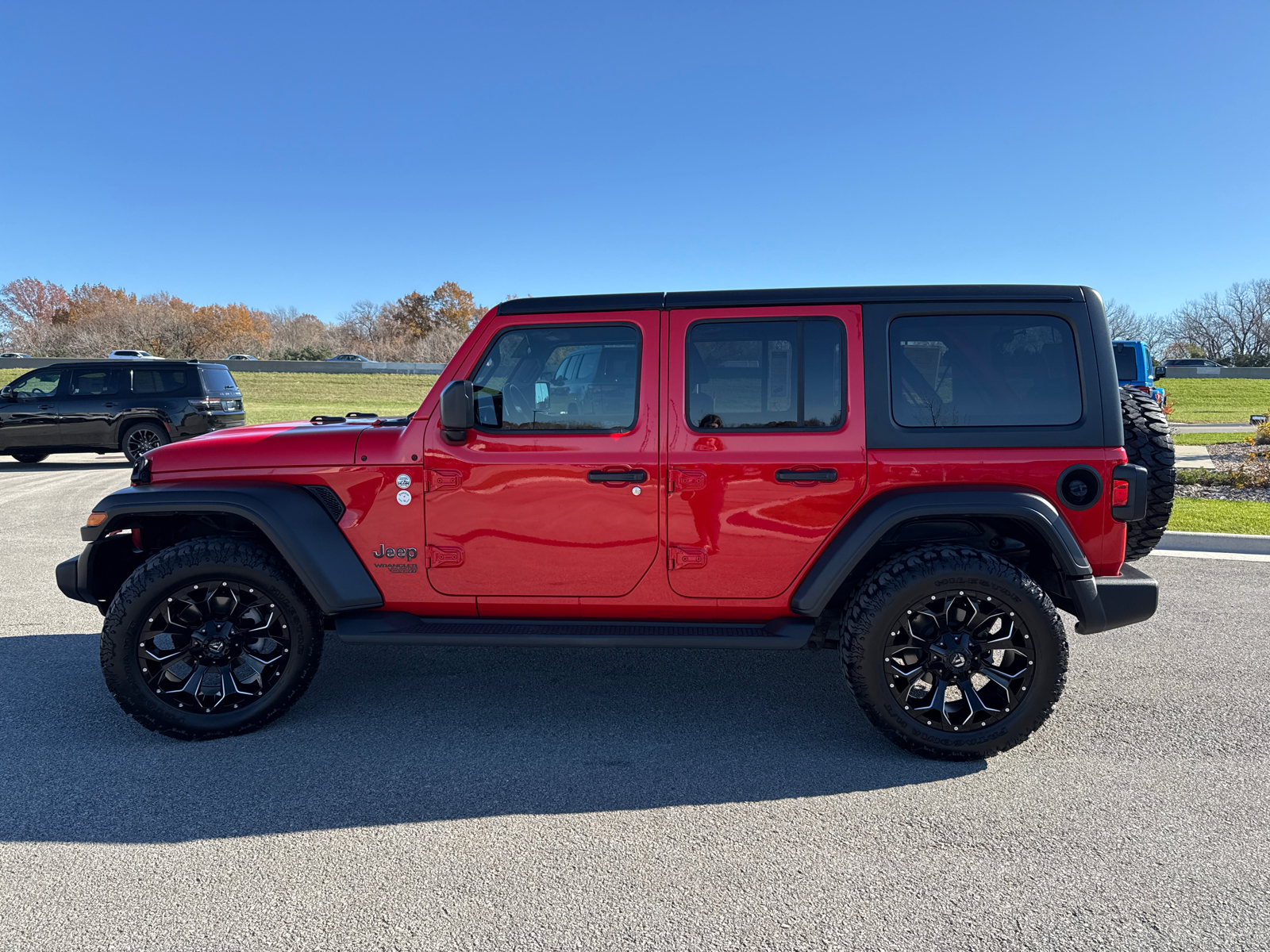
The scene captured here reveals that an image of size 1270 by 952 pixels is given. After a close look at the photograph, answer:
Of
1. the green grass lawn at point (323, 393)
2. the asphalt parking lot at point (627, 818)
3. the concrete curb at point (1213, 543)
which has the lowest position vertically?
the asphalt parking lot at point (627, 818)

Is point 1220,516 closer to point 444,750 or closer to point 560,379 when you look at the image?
point 560,379

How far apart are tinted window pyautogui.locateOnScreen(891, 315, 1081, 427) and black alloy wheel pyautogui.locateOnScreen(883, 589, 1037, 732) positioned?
769mm

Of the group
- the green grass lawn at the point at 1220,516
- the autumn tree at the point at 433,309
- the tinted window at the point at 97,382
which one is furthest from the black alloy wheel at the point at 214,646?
the autumn tree at the point at 433,309

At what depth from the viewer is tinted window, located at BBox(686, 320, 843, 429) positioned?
3.44m

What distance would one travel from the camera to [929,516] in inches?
133

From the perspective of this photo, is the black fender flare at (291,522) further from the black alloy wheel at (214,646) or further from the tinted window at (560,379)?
the tinted window at (560,379)

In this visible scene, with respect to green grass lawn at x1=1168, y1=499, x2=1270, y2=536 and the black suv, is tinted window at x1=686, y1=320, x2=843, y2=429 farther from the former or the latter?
the black suv

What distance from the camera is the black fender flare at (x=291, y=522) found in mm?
3459

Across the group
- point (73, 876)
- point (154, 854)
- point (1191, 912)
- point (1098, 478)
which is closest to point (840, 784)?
point (1191, 912)

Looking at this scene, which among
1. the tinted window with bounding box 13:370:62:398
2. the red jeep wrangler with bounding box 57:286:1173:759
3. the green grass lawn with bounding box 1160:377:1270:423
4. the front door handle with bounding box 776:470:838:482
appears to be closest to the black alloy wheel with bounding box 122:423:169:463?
the tinted window with bounding box 13:370:62:398

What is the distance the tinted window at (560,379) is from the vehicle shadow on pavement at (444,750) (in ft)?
4.50

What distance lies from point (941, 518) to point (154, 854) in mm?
3189

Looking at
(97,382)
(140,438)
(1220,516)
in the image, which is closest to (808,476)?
(1220,516)

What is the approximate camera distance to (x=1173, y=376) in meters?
45.9
